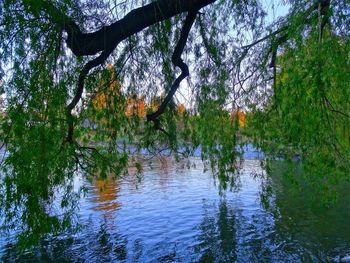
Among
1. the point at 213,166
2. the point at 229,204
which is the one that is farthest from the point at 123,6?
the point at 229,204

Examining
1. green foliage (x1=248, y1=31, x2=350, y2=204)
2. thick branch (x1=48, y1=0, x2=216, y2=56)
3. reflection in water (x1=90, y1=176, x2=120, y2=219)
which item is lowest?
reflection in water (x1=90, y1=176, x2=120, y2=219)

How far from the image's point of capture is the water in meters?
8.59

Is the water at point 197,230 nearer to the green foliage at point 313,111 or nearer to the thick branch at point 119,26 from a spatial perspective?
the green foliage at point 313,111

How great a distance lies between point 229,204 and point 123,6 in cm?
1116

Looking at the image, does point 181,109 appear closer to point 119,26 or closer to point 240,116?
point 240,116

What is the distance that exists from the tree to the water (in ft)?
3.10

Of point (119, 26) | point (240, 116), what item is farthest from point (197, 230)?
point (119, 26)

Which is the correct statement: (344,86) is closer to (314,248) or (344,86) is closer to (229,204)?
(314,248)

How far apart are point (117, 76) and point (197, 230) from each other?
7.03 metres

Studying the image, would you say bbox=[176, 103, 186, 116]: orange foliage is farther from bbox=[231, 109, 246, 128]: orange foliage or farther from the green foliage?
the green foliage

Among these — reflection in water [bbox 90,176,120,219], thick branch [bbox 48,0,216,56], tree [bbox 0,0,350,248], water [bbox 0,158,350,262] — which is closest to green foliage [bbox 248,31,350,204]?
tree [bbox 0,0,350,248]

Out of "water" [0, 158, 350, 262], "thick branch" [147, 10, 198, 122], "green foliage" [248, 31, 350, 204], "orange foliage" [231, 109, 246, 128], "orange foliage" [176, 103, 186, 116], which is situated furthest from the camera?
"water" [0, 158, 350, 262]

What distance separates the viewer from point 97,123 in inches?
185

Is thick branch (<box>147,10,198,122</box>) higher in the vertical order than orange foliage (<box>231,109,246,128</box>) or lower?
higher
